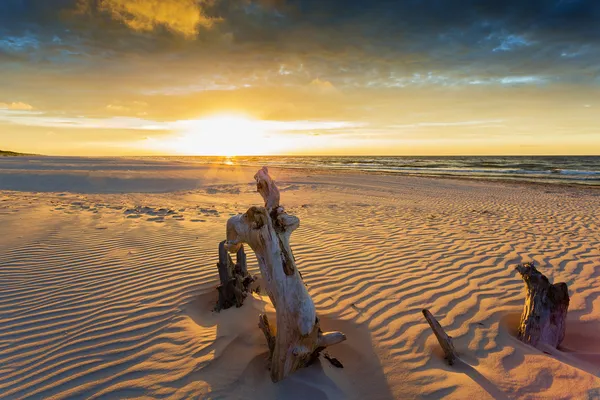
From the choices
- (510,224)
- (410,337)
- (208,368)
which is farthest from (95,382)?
(510,224)

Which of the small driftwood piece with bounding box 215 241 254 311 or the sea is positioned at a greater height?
the sea

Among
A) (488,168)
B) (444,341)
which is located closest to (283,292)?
(444,341)

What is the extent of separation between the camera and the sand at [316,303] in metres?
3.16

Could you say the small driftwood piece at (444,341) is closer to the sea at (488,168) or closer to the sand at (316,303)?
the sand at (316,303)

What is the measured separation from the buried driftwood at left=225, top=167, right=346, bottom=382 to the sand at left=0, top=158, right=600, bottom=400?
259 mm

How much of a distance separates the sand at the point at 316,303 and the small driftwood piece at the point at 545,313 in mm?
160

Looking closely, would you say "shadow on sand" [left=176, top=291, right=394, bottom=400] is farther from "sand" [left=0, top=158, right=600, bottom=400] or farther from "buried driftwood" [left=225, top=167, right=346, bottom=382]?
"buried driftwood" [left=225, top=167, right=346, bottom=382]

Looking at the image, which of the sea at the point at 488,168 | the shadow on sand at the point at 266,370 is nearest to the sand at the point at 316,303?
the shadow on sand at the point at 266,370

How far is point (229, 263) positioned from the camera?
4.59m

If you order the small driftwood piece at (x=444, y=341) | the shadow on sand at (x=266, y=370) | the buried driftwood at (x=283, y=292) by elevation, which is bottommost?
the shadow on sand at (x=266, y=370)

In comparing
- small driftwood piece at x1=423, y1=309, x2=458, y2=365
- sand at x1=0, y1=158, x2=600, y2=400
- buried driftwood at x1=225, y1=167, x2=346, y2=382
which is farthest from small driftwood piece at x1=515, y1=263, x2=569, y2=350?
buried driftwood at x1=225, y1=167, x2=346, y2=382

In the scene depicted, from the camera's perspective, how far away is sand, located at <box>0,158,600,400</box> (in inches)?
124

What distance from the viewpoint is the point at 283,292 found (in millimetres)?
3127

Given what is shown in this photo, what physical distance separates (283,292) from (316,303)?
1755mm
